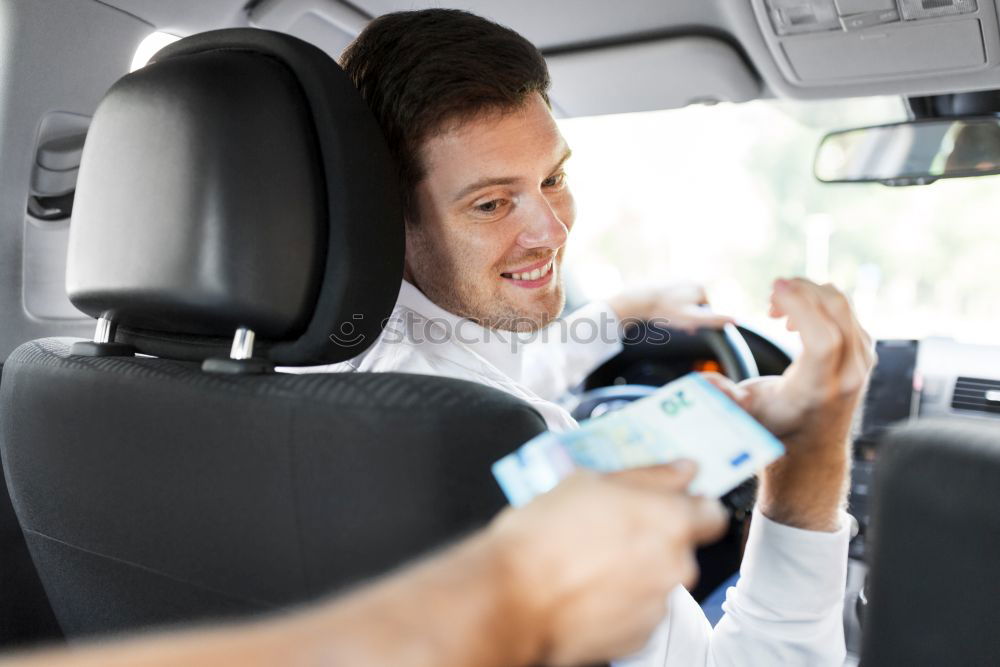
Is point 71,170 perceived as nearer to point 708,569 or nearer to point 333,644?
point 333,644

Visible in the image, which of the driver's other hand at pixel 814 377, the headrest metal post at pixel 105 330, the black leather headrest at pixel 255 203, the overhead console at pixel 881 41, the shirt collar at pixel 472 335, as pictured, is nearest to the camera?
the black leather headrest at pixel 255 203

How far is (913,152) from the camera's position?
2.55m

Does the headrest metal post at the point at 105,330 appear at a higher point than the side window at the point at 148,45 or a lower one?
lower

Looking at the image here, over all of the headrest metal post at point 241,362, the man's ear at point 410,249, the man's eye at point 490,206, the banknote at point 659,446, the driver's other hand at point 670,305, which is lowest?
the driver's other hand at point 670,305

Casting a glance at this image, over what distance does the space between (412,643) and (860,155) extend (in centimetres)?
256

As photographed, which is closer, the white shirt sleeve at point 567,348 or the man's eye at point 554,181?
the man's eye at point 554,181

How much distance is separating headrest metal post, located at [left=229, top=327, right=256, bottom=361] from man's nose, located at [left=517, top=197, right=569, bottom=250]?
71cm

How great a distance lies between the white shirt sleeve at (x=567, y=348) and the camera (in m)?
2.51

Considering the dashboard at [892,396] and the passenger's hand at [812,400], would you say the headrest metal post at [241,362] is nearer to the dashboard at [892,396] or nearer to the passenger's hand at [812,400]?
the passenger's hand at [812,400]

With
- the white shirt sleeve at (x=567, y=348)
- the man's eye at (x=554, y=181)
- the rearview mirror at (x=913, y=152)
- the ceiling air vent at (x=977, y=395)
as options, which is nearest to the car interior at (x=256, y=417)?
the man's eye at (x=554, y=181)

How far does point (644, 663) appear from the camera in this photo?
115 cm

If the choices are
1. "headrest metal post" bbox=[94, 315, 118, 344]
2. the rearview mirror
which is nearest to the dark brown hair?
"headrest metal post" bbox=[94, 315, 118, 344]

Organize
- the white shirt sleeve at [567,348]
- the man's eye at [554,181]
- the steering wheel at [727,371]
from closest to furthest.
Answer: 1. the man's eye at [554,181]
2. the white shirt sleeve at [567,348]
3. the steering wheel at [727,371]

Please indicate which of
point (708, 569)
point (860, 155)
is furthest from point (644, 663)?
point (860, 155)
